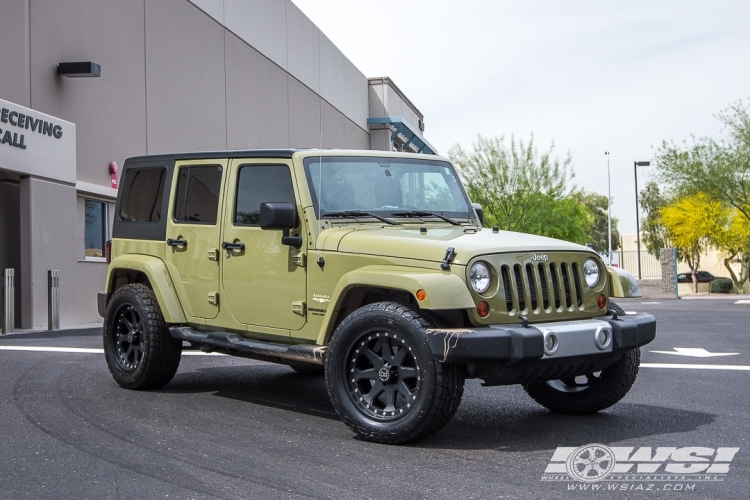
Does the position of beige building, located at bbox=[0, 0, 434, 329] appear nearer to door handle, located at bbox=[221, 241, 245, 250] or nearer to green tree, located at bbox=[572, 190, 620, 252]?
door handle, located at bbox=[221, 241, 245, 250]

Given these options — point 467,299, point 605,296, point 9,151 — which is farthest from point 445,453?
point 9,151

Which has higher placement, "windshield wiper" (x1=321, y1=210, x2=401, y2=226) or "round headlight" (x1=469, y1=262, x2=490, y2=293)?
"windshield wiper" (x1=321, y1=210, x2=401, y2=226)

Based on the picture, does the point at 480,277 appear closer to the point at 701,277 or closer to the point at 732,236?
the point at 732,236

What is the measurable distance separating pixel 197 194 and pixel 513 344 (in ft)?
11.1

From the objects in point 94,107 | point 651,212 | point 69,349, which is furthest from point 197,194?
point 651,212

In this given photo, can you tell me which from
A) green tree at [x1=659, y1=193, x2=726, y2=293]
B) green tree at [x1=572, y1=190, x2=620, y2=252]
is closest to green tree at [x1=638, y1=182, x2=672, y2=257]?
green tree at [x1=572, y1=190, x2=620, y2=252]

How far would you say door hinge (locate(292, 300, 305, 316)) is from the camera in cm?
679

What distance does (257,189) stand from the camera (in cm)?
738

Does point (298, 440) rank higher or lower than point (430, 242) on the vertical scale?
lower

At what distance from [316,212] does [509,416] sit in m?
2.08

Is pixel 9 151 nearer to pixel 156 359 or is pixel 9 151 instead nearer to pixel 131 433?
pixel 156 359

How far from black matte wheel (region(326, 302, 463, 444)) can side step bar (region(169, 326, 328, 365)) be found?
0.36 m
